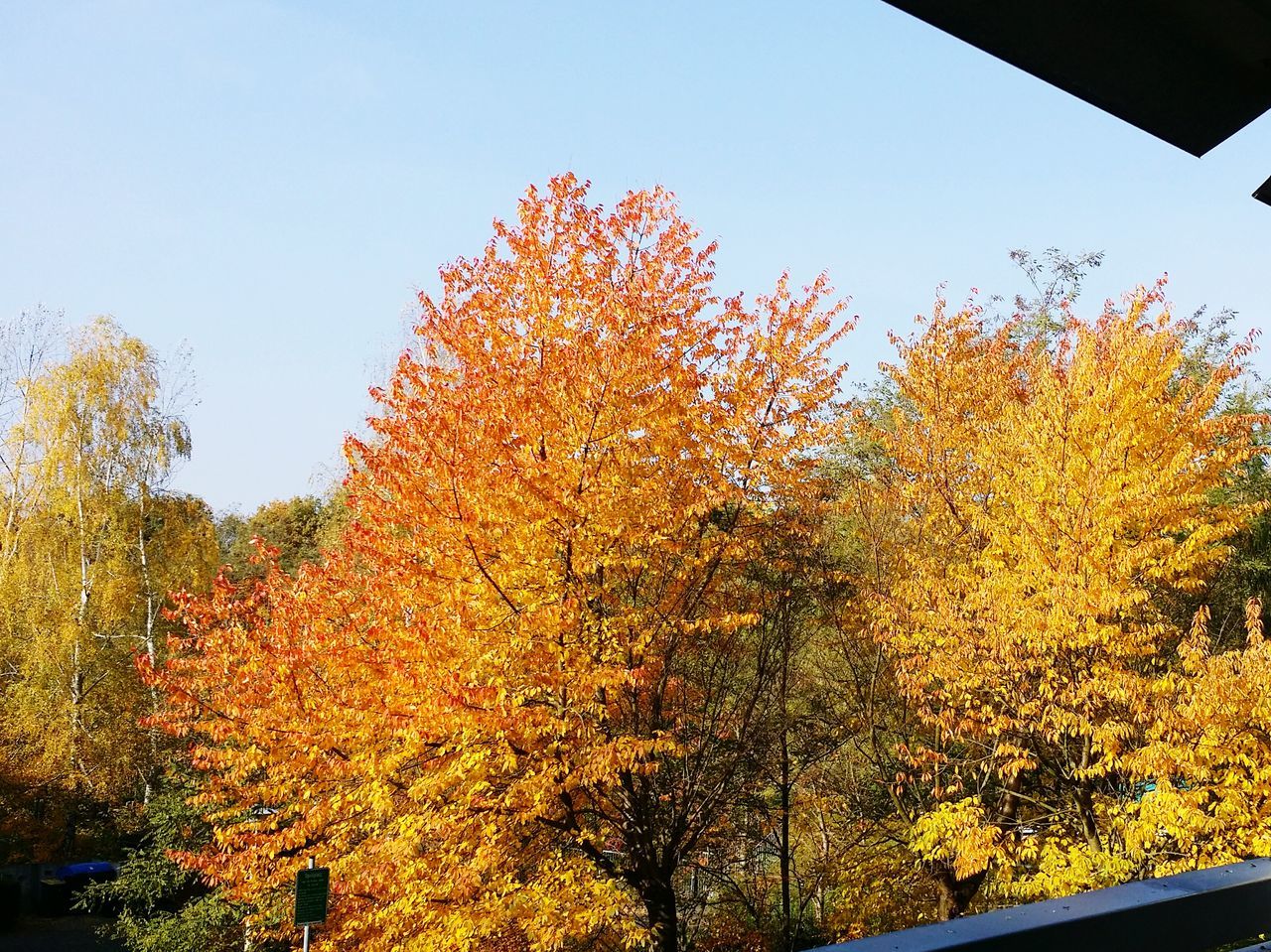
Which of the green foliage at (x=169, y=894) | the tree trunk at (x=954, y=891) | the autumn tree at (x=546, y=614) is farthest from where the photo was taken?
the green foliage at (x=169, y=894)

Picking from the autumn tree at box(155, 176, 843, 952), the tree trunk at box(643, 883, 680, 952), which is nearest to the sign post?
the autumn tree at box(155, 176, 843, 952)

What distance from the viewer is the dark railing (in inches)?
39.5

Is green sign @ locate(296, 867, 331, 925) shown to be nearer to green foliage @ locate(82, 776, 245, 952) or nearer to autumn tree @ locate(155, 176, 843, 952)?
autumn tree @ locate(155, 176, 843, 952)

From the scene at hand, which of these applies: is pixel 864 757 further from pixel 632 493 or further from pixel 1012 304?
pixel 1012 304

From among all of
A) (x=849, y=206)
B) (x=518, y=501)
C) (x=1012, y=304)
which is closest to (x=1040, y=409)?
(x=849, y=206)

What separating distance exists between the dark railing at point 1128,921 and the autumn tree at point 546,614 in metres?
5.71

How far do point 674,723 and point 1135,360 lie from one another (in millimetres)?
5793

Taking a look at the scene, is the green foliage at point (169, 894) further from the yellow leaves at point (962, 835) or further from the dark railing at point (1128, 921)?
the dark railing at point (1128, 921)

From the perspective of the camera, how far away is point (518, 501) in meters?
7.43

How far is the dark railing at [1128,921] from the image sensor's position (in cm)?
100

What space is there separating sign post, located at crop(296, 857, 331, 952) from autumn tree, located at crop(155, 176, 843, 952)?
23cm

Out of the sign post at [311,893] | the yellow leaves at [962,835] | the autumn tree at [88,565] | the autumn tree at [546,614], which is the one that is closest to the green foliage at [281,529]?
the autumn tree at [88,565]

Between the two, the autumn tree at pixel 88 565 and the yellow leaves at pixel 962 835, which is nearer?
the yellow leaves at pixel 962 835

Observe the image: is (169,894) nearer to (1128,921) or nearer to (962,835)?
(962,835)
